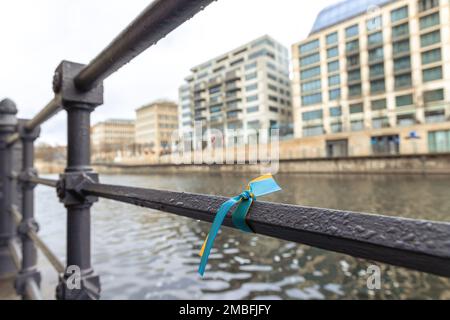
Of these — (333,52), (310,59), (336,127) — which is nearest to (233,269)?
(310,59)

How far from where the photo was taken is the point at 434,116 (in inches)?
1259

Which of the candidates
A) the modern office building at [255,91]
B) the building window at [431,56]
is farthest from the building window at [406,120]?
the modern office building at [255,91]

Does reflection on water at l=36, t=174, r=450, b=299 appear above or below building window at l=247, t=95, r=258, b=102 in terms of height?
below

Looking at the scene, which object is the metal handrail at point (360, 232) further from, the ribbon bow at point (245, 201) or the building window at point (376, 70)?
the building window at point (376, 70)

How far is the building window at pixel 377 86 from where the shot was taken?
35.8 meters

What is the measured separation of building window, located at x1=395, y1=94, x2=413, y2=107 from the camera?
33562mm

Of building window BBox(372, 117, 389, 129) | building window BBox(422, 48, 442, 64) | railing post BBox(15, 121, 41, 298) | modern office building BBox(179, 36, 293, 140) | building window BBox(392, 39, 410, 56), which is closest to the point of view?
railing post BBox(15, 121, 41, 298)

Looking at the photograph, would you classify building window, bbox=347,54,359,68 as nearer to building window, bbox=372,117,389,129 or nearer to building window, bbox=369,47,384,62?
building window, bbox=369,47,384,62

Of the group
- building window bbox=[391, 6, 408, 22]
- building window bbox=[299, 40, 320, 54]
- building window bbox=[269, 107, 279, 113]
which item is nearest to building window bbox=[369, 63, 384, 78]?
building window bbox=[391, 6, 408, 22]

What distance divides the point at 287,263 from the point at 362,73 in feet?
120

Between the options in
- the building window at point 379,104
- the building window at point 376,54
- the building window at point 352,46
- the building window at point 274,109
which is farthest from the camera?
the building window at point 274,109

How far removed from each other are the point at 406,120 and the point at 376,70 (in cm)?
744

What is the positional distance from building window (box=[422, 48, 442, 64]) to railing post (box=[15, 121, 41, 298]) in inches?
1555

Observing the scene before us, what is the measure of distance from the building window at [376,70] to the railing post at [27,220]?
40.3 meters
